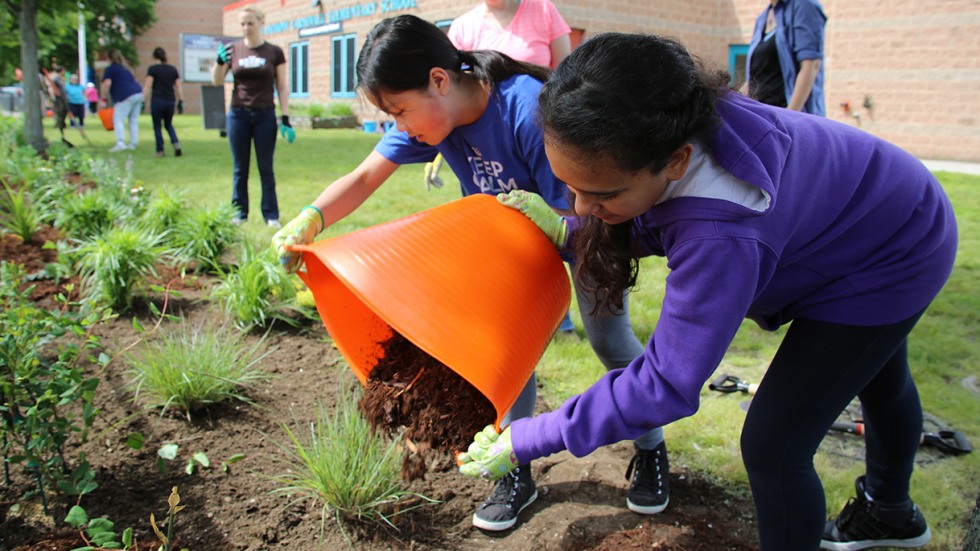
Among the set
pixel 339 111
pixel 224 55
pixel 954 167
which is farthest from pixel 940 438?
pixel 339 111

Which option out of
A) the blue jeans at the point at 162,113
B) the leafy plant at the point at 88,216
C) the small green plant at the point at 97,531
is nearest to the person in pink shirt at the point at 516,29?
the small green plant at the point at 97,531

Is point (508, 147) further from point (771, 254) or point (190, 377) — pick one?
point (190, 377)

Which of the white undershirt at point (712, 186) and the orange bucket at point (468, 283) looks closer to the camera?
the white undershirt at point (712, 186)

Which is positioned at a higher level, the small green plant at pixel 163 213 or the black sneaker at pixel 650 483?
the small green plant at pixel 163 213

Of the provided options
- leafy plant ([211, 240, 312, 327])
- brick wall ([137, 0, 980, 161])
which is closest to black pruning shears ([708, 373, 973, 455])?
leafy plant ([211, 240, 312, 327])

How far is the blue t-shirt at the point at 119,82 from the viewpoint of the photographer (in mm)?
10781

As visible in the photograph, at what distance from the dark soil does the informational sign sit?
2901 cm

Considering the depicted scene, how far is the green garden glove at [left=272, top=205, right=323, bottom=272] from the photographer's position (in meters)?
1.92

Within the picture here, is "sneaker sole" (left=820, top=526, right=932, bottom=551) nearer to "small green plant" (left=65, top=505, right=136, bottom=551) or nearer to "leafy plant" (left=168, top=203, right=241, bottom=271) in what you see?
"small green plant" (left=65, top=505, right=136, bottom=551)

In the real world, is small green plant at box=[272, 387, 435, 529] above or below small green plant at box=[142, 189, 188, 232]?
below

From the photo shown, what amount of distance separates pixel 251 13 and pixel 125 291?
9.76 ft

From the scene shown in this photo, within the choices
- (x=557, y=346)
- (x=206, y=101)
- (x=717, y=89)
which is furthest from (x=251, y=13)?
(x=206, y=101)

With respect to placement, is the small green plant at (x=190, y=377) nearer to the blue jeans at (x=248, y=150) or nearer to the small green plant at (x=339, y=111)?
the blue jeans at (x=248, y=150)

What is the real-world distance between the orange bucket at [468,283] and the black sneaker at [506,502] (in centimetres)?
53
